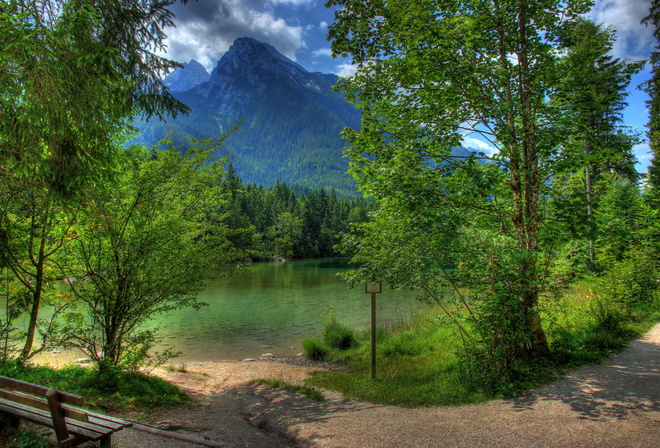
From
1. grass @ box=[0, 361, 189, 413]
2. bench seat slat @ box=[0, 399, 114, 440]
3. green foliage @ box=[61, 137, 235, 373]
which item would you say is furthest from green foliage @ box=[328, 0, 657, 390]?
bench seat slat @ box=[0, 399, 114, 440]

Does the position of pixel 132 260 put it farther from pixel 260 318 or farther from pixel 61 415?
pixel 260 318

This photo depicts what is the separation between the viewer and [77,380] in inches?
254

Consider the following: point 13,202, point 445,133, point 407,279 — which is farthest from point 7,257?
point 445,133

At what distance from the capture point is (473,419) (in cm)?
515

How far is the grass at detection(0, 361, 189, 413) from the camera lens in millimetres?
5871

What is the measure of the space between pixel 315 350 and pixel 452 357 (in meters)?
5.21

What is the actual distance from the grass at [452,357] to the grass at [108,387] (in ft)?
11.6

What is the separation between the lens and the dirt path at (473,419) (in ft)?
14.4

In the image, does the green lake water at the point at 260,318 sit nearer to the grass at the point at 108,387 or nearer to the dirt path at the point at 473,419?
the grass at the point at 108,387

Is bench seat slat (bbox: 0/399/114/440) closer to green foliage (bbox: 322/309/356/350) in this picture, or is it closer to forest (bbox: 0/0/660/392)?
forest (bbox: 0/0/660/392)

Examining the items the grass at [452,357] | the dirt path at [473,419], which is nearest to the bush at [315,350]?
the grass at [452,357]

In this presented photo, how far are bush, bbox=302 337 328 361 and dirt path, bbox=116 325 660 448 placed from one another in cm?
479

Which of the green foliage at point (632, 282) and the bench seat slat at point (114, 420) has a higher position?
the green foliage at point (632, 282)

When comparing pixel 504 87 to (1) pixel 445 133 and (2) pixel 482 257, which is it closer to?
(1) pixel 445 133
